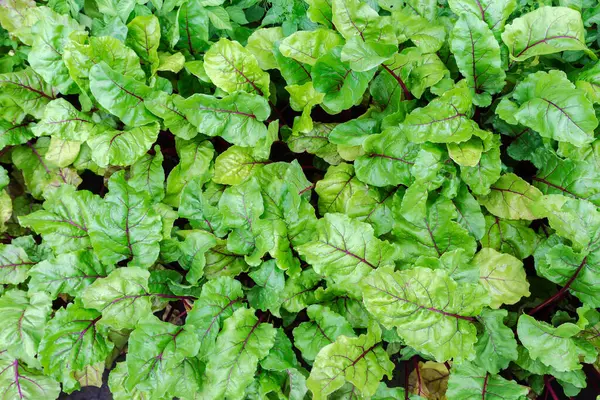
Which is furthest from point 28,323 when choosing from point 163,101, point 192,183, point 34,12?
point 34,12

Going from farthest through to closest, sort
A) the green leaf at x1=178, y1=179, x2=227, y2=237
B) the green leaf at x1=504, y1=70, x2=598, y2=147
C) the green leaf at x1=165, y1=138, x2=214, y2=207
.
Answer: the green leaf at x1=165, y1=138, x2=214, y2=207
the green leaf at x1=178, y1=179, x2=227, y2=237
the green leaf at x1=504, y1=70, x2=598, y2=147

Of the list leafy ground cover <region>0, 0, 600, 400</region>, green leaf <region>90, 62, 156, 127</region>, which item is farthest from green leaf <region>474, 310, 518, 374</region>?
green leaf <region>90, 62, 156, 127</region>

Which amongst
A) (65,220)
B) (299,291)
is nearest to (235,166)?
(299,291)

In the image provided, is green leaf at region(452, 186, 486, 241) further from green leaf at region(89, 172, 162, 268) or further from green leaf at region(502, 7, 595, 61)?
green leaf at region(89, 172, 162, 268)

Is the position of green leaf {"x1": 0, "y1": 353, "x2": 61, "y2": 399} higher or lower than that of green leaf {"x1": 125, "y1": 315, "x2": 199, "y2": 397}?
lower

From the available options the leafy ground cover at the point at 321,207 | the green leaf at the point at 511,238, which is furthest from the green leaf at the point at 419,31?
the green leaf at the point at 511,238

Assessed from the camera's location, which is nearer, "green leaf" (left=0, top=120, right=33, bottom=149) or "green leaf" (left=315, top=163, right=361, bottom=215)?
"green leaf" (left=315, top=163, right=361, bottom=215)

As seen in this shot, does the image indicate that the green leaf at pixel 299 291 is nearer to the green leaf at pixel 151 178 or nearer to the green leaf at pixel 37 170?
the green leaf at pixel 151 178

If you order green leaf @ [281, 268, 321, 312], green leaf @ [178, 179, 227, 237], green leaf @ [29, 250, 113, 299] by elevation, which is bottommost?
green leaf @ [281, 268, 321, 312]
